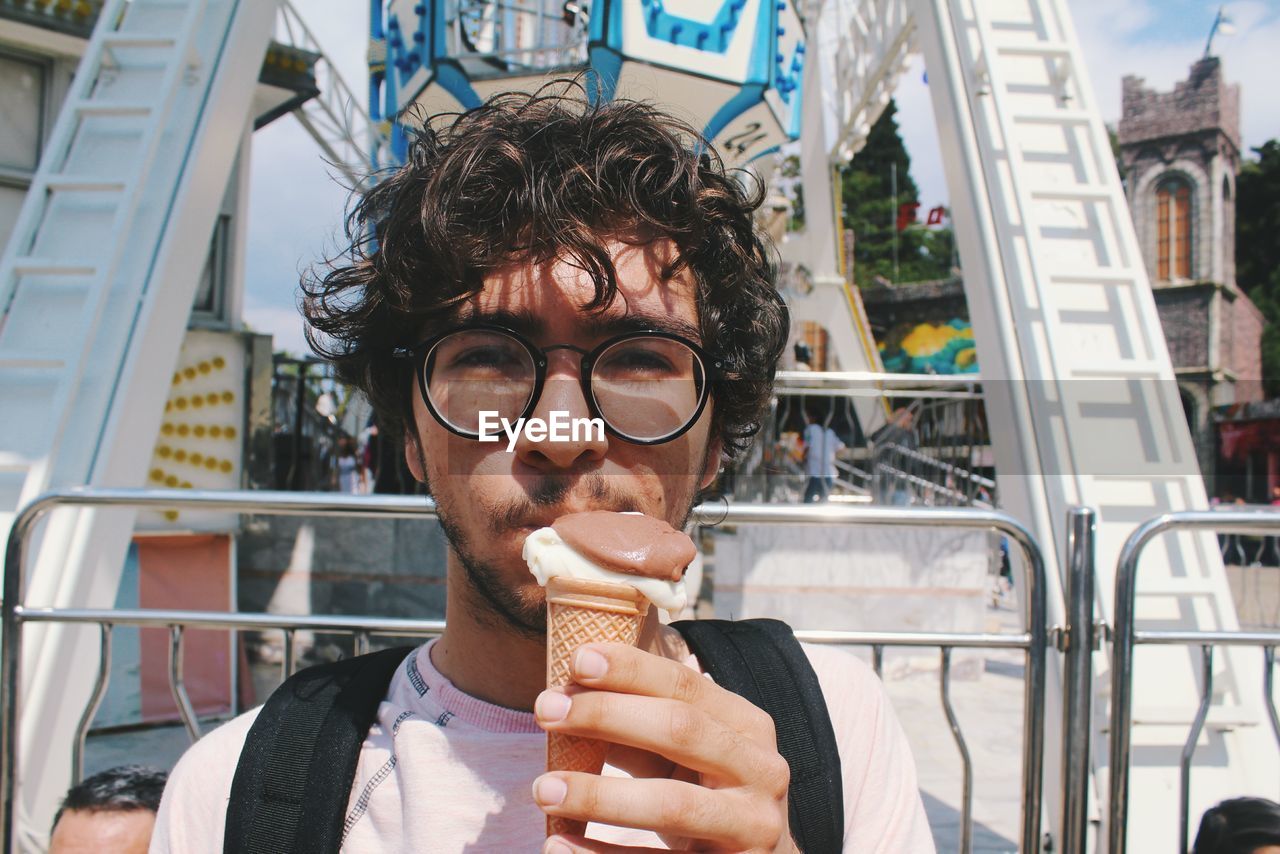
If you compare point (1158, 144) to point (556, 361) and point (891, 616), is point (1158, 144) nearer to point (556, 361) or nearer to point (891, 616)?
point (891, 616)

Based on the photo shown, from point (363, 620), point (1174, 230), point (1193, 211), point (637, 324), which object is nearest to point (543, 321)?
point (637, 324)

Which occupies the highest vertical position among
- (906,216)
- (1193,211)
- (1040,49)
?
(906,216)

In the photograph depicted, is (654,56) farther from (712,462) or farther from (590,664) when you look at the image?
(590,664)

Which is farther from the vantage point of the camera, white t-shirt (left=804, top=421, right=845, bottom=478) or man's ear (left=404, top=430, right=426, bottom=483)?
white t-shirt (left=804, top=421, right=845, bottom=478)

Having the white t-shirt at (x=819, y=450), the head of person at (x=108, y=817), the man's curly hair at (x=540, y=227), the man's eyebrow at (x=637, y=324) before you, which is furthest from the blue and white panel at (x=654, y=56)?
the head of person at (x=108, y=817)

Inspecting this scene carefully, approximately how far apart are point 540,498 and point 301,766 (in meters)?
0.54

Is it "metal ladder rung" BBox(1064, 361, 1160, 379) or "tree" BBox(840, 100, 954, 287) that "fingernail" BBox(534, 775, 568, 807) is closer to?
"metal ladder rung" BBox(1064, 361, 1160, 379)

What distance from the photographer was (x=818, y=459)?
938cm

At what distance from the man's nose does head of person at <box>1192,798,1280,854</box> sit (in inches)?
102

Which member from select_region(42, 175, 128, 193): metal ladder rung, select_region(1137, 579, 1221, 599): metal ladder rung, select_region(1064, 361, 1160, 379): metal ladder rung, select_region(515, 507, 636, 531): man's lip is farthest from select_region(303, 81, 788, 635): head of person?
select_region(42, 175, 128, 193): metal ladder rung

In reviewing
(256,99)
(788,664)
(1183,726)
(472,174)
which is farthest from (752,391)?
(256,99)

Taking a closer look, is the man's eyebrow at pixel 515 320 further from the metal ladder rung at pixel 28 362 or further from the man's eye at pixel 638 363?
the metal ladder rung at pixel 28 362

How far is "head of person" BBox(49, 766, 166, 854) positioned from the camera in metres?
2.38

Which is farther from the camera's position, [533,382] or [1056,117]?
[1056,117]
